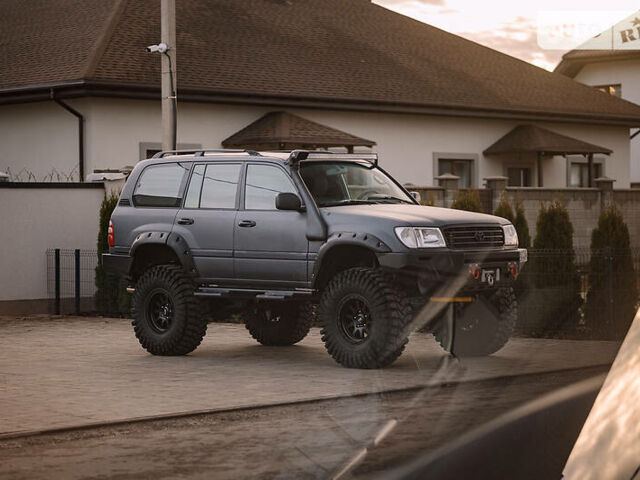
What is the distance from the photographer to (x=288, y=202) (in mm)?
12531

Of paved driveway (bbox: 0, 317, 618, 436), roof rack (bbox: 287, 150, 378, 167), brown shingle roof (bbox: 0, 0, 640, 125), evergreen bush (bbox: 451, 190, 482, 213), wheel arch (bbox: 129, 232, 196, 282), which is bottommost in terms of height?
paved driveway (bbox: 0, 317, 618, 436)

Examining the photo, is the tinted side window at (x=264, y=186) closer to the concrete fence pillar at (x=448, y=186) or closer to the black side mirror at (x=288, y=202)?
the black side mirror at (x=288, y=202)

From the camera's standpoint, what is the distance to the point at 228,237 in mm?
13219

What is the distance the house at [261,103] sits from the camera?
85.4ft

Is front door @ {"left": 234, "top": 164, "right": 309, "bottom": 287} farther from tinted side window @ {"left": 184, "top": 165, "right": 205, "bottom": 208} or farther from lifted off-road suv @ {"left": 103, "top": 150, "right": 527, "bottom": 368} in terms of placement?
tinted side window @ {"left": 184, "top": 165, "right": 205, "bottom": 208}

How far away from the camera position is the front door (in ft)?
41.4

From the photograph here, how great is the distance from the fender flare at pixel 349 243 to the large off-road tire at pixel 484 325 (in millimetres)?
1285

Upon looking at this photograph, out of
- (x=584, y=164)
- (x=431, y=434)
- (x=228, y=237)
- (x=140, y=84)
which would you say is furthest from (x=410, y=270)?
(x=584, y=164)

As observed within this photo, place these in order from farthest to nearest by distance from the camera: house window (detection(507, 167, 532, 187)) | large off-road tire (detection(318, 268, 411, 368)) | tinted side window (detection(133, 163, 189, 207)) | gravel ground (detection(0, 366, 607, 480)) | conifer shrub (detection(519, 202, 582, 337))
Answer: house window (detection(507, 167, 532, 187))
conifer shrub (detection(519, 202, 582, 337))
tinted side window (detection(133, 163, 189, 207))
large off-road tire (detection(318, 268, 411, 368))
gravel ground (detection(0, 366, 607, 480))

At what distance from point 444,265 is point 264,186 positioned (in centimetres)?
240

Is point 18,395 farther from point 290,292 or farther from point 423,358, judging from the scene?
point 423,358

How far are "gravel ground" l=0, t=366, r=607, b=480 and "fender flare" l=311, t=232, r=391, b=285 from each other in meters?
1.99

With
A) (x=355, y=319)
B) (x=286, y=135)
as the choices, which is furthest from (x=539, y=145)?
(x=355, y=319)

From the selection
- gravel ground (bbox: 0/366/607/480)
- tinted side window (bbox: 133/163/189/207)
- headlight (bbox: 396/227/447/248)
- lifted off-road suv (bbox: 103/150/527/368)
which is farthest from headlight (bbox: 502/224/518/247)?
tinted side window (bbox: 133/163/189/207)
